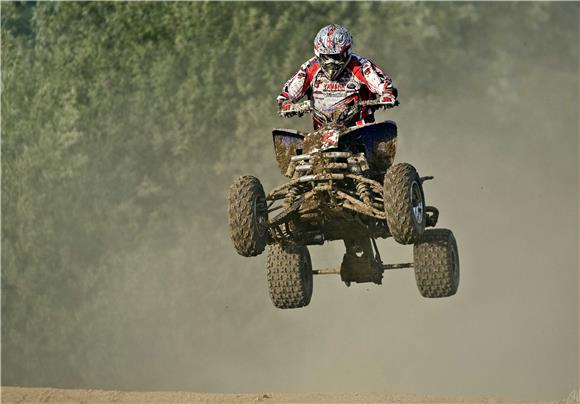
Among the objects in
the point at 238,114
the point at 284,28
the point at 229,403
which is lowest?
the point at 229,403

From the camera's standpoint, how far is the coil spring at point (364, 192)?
661 inches

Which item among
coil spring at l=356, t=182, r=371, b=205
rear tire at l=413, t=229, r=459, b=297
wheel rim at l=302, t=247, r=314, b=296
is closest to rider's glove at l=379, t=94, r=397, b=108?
coil spring at l=356, t=182, r=371, b=205

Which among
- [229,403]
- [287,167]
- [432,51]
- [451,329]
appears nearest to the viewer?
[287,167]

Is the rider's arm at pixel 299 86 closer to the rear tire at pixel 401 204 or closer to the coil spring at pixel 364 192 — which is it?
the coil spring at pixel 364 192

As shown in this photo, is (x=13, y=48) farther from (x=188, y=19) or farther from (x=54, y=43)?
(x=188, y=19)

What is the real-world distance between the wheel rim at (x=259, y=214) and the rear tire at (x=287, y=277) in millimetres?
1392

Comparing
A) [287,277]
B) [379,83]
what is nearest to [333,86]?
[379,83]

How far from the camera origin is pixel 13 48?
1802 inches

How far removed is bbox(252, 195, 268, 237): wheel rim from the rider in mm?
1400

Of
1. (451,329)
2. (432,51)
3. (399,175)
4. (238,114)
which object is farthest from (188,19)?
(399,175)

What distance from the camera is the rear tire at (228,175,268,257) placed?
16.7m

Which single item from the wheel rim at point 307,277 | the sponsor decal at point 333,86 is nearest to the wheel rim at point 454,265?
the wheel rim at point 307,277

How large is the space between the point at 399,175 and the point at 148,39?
105ft

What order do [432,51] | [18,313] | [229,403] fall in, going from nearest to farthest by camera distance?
[229,403]
[18,313]
[432,51]
